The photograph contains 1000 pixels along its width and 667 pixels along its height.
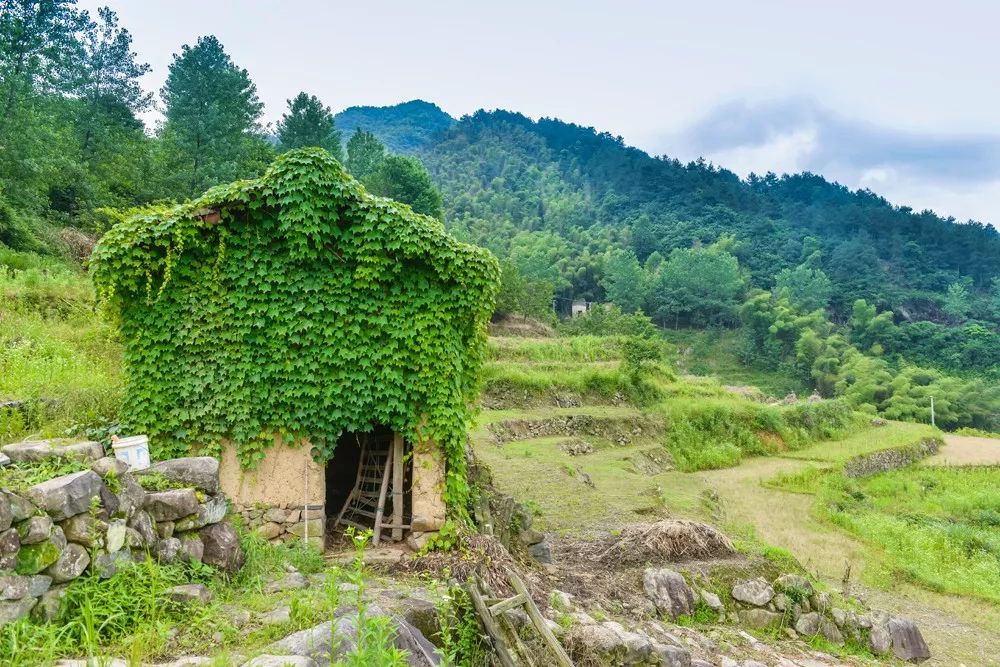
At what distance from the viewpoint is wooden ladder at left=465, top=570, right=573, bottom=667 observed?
19.8 feet

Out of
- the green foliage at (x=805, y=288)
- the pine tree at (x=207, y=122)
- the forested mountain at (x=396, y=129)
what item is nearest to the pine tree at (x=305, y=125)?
the pine tree at (x=207, y=122)

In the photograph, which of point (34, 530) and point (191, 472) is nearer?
point (34, 530)

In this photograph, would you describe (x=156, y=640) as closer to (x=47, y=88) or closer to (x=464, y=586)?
(x=464, y=586)

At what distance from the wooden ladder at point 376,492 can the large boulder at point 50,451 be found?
3.74 metres

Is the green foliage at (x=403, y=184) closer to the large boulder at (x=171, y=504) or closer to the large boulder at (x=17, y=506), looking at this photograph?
the large boulder at (x=171, y=504)

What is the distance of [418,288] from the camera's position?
861cm

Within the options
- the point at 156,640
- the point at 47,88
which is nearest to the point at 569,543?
the point at 156,640

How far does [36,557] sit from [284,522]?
12.6 feet

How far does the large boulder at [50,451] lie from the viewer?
5848mm

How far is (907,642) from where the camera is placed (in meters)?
9.98

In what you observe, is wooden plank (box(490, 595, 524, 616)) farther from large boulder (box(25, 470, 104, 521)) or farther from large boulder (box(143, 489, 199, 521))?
large boulder (box(25, 470, 104, 521))

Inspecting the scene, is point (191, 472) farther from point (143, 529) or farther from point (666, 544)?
point (666, 544)

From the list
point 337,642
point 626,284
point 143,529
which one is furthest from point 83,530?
point 626,284

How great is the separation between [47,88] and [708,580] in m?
33.8
